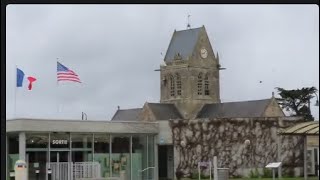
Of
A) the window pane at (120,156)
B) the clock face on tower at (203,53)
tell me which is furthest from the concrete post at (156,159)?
the clock face on tower at (203,53)

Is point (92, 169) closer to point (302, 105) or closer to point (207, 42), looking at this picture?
point (207, 42)

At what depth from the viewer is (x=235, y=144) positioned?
38.3 meters

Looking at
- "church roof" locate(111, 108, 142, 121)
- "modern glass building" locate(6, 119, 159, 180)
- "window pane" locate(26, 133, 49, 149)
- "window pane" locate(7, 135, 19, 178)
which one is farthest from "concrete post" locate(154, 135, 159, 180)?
"church roof" locate(111, 108, 142, 121)

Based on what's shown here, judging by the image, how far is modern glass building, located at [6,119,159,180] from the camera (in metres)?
33.2

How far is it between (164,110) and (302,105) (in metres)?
22.5

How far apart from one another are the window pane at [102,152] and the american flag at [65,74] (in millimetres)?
3780

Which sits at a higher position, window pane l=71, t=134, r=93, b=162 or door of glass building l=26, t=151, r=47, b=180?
window pane l=71, t=134, r=93, b=162

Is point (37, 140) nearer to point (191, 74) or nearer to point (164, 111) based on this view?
point (164, 111)

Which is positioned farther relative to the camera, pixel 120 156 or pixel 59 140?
pixel 120 156

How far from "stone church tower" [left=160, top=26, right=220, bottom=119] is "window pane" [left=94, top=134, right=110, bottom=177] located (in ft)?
84.7

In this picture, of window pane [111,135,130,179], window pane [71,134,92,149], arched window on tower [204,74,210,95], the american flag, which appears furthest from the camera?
arched window on tower [204,74,210,95]

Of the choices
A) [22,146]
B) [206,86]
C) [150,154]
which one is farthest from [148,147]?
[206,86]

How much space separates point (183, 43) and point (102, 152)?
1322 inches

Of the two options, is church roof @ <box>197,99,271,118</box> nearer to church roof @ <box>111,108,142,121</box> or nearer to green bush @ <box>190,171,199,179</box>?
church roof @ <box>111,108,142,121</box>
